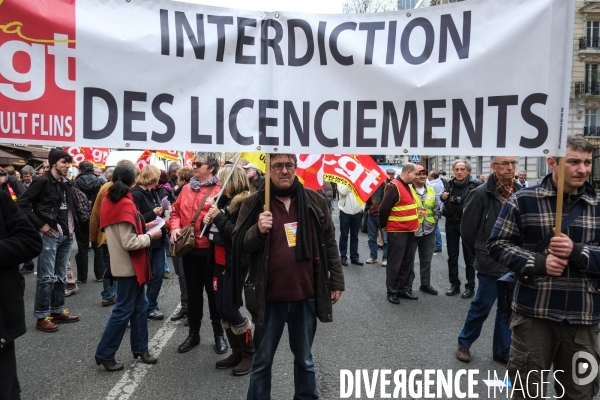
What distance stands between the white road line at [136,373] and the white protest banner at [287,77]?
2.23 metres

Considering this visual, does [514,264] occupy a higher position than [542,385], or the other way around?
[514,264]

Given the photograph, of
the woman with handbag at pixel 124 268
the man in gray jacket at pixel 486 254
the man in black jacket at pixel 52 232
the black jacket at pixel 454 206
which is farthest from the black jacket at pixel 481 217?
the man in black jacket at pixel 52 232

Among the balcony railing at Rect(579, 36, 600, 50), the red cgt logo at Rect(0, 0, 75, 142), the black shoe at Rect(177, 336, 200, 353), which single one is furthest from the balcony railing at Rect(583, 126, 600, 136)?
the red cgt logo at Rect(0, 0, 75, 142)

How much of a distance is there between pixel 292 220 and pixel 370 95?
3.18 ft

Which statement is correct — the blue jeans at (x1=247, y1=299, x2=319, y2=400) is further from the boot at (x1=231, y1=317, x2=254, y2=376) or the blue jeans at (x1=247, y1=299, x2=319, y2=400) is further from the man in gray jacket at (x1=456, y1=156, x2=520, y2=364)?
the man in gray jacket at (x1=456, y1=156, x2=520, y2=364)

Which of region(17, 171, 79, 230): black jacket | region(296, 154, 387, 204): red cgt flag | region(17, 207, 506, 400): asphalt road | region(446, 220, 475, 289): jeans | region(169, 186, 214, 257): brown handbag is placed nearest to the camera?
region(17, 207, 506, 400): asphalt road

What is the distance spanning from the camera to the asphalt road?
405cm

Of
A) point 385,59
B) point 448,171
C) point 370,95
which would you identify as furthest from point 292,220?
point 448,171

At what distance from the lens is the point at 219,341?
16.1 feet

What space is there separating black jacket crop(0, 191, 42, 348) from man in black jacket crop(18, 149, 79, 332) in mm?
3067

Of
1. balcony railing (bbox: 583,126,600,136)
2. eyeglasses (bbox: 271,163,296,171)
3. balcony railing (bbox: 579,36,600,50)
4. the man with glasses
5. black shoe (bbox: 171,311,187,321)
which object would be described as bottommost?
black shoe (bbox: 171,311,187,321)

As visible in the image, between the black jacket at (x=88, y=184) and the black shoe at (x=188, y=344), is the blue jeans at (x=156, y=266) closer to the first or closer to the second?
the black shoe at (x=188, y=344)

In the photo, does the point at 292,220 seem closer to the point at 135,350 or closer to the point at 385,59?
the point at 385,59

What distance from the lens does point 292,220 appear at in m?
3.26
